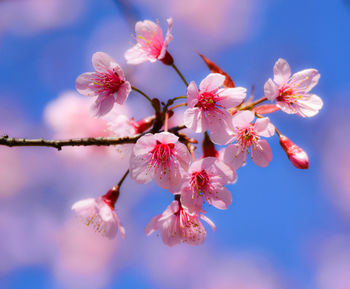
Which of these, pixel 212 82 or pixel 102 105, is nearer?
pixel 212 82

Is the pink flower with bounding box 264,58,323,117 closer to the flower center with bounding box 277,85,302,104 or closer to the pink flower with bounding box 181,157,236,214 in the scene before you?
the flower center with bounding box 277,85,302,104

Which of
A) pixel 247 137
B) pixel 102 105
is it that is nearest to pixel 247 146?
pixel 247 137

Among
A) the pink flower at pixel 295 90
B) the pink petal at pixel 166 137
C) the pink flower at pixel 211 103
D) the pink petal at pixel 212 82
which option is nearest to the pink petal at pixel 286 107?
the pink flower at pixel 295 90

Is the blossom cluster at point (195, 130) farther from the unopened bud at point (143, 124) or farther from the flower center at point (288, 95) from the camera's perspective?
the unopened bud at point (143, 124)

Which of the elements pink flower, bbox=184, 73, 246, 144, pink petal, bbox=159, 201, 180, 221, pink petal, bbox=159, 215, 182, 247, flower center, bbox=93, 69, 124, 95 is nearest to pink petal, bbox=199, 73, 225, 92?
pink flower, bbox=184, 73, 246, 144

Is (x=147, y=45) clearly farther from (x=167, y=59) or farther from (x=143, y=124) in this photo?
(x=143, y=124)

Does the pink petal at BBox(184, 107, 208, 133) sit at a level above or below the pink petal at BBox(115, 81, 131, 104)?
below

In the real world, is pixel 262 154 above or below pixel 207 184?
above
